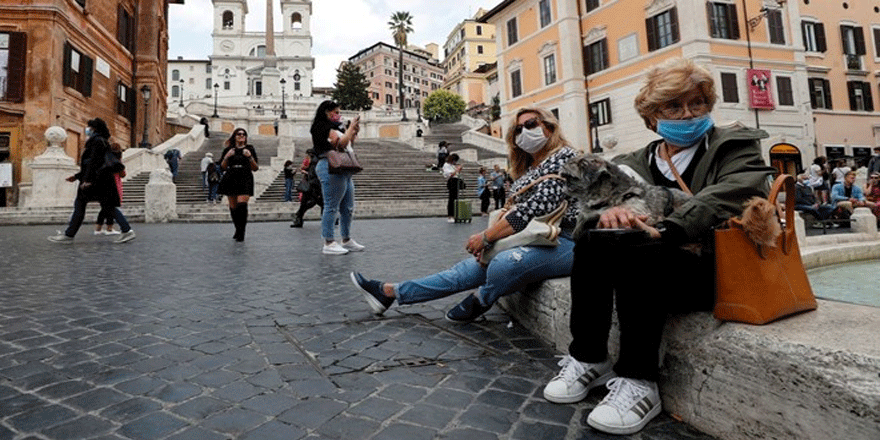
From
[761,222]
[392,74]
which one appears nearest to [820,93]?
[761,222]

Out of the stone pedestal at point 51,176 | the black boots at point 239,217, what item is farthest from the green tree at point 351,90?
the black boots at point 239,217

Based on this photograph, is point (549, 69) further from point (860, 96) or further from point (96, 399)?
point (96, 399)

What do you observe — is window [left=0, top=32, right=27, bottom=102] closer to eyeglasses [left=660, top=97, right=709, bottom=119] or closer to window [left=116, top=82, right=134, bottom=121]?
window [left=116, top=82, right=134, bottom=121]

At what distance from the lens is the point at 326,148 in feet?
20.0

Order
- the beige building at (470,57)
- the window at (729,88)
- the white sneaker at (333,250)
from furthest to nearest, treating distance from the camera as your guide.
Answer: the beige building at (470,57), the window at (729,88), the white sneaker at (333,250)

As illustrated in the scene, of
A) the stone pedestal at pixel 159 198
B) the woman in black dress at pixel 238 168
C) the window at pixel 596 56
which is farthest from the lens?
the window at pixel 596 56

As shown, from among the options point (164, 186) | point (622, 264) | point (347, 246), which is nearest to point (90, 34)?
point (164, 186)

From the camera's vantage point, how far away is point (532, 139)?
117 inches

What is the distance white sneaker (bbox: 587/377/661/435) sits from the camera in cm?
171

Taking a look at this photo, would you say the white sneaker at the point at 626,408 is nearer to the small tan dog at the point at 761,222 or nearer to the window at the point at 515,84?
the small tan dog at the point at 761,222

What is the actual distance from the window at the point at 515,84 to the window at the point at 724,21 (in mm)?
11816

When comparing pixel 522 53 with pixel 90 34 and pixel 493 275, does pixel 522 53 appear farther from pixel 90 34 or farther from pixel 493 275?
pixel 493 275

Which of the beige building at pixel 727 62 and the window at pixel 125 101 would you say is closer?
the beige building at pixel 727 62

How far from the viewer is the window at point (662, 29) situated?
23203 millimetres
